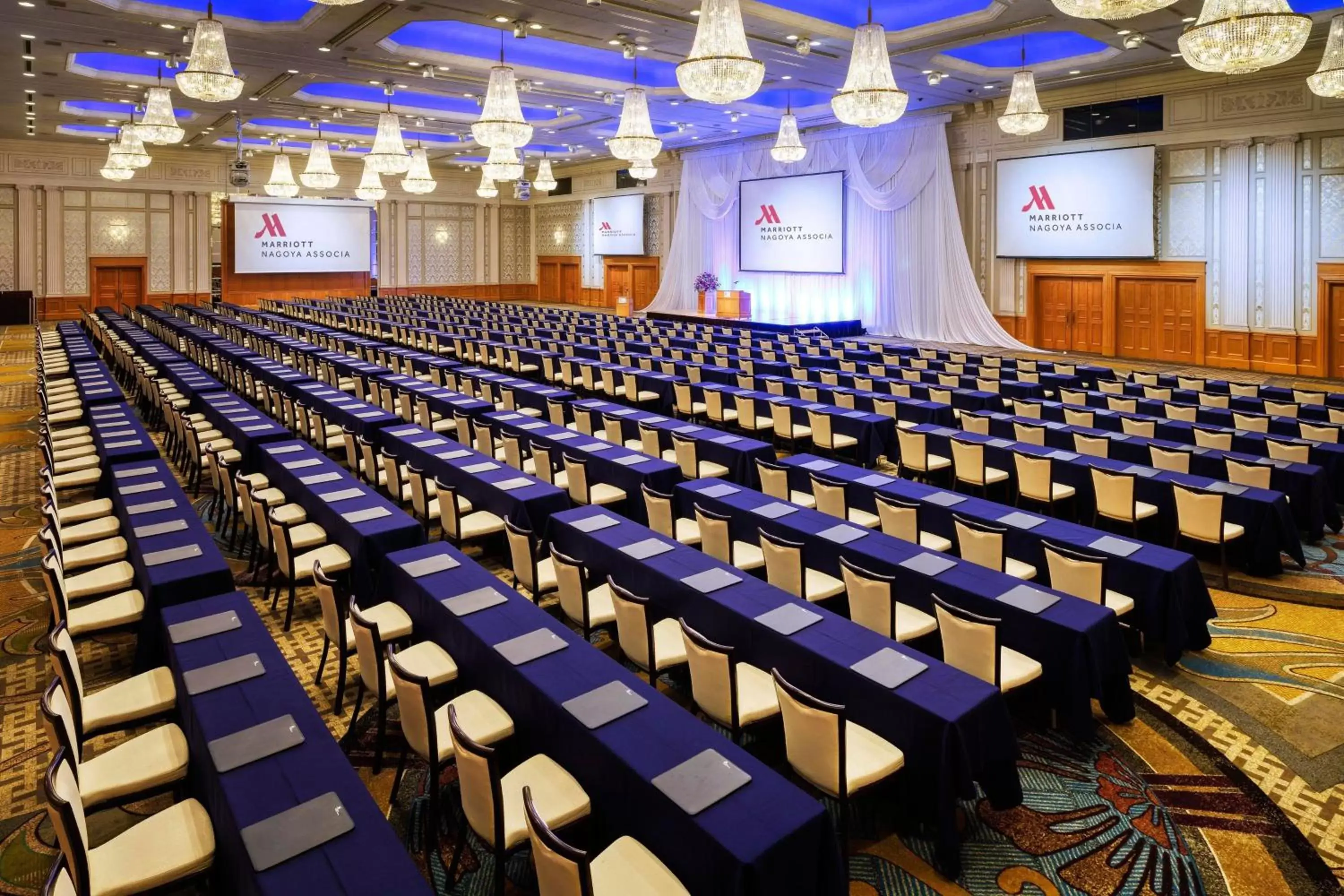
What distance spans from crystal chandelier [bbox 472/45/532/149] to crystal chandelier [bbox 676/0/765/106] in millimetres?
3705

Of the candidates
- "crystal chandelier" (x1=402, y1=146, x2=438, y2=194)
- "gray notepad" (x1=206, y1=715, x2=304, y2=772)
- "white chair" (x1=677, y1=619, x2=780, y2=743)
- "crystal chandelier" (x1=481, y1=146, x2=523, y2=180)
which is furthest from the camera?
"crystal chandelier" (x1=402, y1=146, x2=438, y2=194)

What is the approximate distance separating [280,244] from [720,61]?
26.9 m

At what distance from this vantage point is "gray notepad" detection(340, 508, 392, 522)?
5.82 metres

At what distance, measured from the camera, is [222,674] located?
3689 mm

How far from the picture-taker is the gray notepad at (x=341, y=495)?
627cm

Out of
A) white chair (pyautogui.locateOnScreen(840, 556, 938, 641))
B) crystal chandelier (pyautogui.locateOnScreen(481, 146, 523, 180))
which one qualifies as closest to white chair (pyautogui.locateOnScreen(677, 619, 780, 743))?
white chair (pyautogui.locateOnScreen(840, 556, 938, 641))

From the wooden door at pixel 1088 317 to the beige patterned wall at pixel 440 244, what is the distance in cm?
2391

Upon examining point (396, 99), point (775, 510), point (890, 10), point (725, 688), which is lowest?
point (725, 688)

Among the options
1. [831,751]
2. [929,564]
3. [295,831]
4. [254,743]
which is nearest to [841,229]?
[929,564]

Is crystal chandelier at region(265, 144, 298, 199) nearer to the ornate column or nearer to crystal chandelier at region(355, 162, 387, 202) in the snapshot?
crystal chandelier at region(355, 162, 387, 202)

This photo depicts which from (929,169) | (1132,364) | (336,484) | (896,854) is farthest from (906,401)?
(929,169)

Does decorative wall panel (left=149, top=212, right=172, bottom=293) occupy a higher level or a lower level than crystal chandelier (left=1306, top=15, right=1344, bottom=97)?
higher

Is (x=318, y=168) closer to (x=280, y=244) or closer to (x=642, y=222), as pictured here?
(x=642, y=222)

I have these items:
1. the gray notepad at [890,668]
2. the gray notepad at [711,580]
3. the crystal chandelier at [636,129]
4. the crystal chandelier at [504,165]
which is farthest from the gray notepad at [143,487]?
the crystal chandelier at [504,165]
